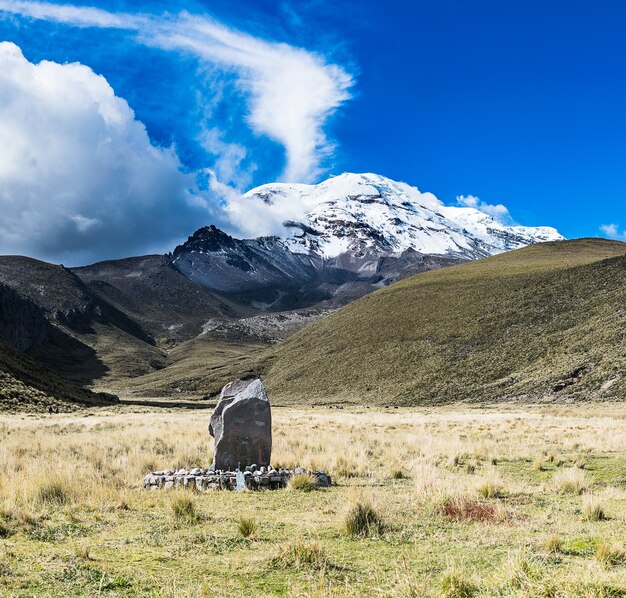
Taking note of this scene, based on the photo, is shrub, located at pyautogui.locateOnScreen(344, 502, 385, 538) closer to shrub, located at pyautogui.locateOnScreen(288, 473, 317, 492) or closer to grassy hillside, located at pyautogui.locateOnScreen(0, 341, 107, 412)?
shrub, located at pyautogui.locateOnScreen(288, 473, 317, 492)

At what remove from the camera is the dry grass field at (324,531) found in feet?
21.0

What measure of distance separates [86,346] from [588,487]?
614 ft

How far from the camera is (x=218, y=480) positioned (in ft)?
46.4

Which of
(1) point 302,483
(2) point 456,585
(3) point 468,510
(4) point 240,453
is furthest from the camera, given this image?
(4) point 240,453

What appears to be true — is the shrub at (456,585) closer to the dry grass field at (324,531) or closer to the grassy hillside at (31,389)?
the dry grass field at (324,531)

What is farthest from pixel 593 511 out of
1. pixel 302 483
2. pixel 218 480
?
pixel 218 480

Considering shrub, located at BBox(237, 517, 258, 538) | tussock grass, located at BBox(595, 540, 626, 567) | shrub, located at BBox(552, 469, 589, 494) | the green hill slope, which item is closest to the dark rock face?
shrub, located at BBox(237, 517, 258, 538)

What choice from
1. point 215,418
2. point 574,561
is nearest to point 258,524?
point 574,561

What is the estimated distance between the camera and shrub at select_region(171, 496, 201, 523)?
10148 millimetres

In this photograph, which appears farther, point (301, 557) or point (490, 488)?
point (490, 488)

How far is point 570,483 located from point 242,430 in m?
8.45

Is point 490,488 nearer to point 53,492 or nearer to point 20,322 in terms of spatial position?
point 53,492

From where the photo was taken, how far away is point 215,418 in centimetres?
1644

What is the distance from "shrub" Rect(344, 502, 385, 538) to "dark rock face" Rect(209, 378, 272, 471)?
21.7 ft
